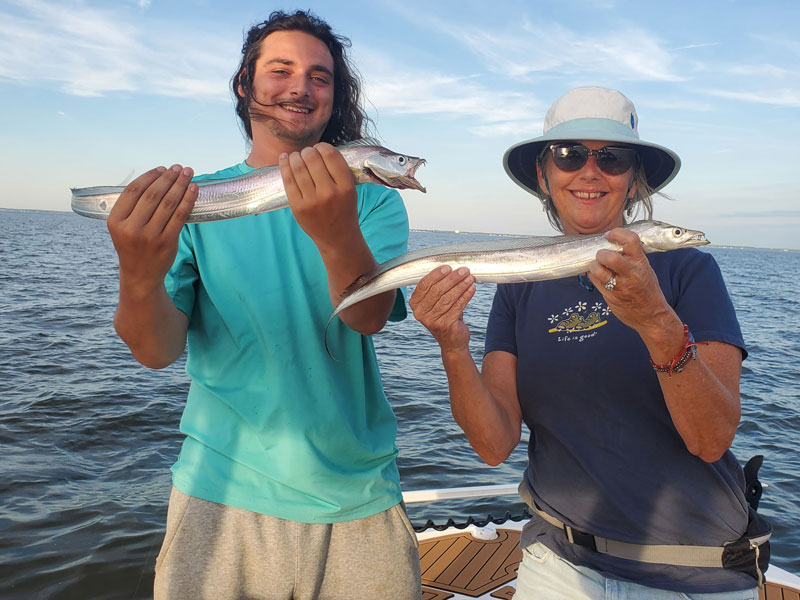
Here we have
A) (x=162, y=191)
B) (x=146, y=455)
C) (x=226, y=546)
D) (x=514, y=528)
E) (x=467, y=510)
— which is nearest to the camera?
(x=162, y=191)

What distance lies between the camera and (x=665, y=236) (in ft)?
7.80

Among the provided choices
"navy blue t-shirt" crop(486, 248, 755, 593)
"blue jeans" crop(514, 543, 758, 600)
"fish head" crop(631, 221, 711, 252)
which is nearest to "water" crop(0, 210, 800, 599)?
"blue jeans" crop(514, 543, 758, 600)

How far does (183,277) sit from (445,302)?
3.79ft

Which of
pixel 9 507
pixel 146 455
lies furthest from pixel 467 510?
pixel 9 507

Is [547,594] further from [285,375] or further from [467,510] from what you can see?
[467,510]

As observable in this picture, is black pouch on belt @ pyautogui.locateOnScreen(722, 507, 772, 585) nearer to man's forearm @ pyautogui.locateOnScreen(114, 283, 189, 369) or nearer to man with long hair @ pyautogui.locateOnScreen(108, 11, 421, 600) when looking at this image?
man with long hair @ pyautogui.locateOnScreen(108, 11, 421, 600)

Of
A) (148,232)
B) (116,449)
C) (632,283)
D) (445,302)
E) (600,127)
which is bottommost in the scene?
(116,449)

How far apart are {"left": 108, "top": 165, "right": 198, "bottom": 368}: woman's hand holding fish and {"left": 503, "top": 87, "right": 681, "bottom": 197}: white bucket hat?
66.1 inches

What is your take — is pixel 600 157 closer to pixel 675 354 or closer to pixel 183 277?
pixel 675 354

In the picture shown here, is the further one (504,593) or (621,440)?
(504,593)

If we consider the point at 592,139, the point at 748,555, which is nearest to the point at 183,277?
the point at 592,139

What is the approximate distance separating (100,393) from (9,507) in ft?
15.4

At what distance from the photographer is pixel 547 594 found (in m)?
2.59

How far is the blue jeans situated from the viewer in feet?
7.75
